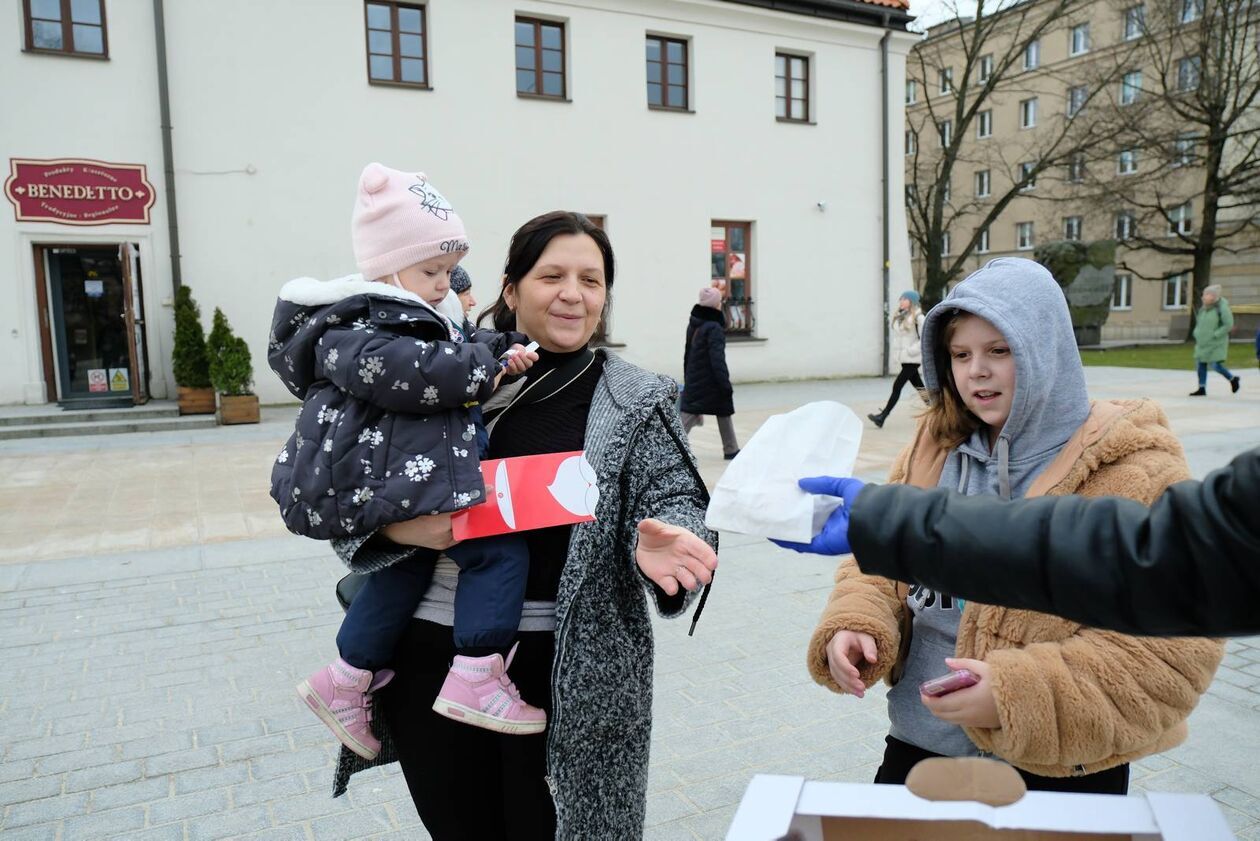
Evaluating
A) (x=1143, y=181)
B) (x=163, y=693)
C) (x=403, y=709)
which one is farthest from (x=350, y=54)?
(x=1143, y=181)

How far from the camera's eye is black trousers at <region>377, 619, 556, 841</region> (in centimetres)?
187

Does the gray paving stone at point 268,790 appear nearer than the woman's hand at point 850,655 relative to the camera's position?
No

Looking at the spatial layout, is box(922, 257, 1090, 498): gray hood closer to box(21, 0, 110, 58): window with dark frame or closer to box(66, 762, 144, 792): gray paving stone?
box(66, 762, 144, 792): gray paving stone

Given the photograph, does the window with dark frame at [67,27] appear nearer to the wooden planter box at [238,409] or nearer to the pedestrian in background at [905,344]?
the wooden planter box at [238,409]

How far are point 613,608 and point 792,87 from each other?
18.9 metres

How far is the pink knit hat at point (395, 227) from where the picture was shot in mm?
1959

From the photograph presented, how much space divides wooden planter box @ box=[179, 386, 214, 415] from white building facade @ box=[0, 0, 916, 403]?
101cm

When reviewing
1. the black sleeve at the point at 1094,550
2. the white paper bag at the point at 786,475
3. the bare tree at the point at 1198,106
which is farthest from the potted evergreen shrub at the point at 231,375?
the bare tree at the point at 1198,106

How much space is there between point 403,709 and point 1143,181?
3387 centimetres

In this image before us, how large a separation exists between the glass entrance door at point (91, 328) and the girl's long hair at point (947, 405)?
13.9 metres

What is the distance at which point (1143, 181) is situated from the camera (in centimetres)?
2961

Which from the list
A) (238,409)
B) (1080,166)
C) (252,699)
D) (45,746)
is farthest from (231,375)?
(1080,166)

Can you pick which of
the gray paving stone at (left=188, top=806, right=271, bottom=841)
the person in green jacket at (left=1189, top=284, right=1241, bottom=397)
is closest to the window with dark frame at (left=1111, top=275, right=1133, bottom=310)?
the person in green jacket at (left=1189, top=284, right=1241, bottom=397)

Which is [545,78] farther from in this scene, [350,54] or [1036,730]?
[1036,730]
